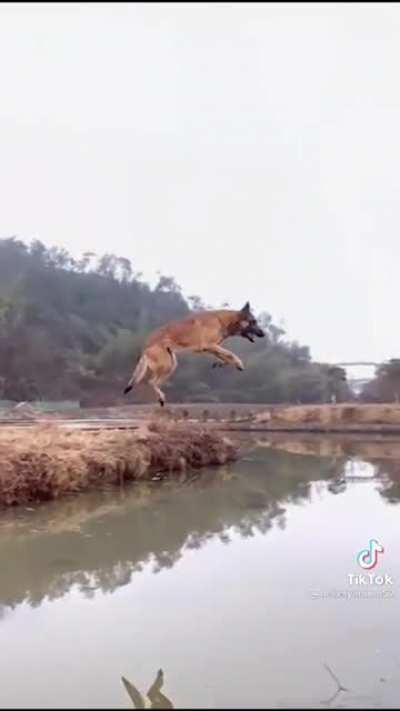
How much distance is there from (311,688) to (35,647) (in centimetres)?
111

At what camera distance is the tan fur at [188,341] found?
2314 mm

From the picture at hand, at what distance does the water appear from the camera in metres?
2.23

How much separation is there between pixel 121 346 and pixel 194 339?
112 cm

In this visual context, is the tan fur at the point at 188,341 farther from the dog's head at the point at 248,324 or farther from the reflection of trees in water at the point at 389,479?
the reflection of trees in water at the point at 389,479

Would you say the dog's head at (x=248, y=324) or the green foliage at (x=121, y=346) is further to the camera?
the green foliage at (x=121, y=346)

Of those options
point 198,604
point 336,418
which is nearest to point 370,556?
point 198,604

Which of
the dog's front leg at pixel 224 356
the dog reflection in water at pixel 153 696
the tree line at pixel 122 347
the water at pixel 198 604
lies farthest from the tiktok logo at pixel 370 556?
the dog's front leg at pixel 224 356

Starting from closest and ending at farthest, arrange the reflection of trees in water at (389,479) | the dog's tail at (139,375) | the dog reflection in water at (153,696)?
the dog reflection in water at (153,696), the dog's tail at (139,375), the reflection of trees in water at (389,479)

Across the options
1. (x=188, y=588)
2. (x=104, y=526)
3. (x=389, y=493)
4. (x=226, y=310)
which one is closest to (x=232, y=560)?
(x=188, y=588)

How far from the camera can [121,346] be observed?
341cm

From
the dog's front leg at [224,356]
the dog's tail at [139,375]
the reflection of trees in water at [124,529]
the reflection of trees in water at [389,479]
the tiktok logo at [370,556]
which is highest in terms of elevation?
the dog's front leg at [224,356]

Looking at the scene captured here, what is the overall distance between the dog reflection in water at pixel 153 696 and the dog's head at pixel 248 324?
1088mm

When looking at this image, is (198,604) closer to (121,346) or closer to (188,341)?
(121,346)

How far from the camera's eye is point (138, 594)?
3.58 m
